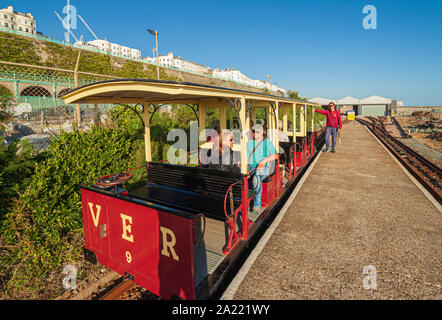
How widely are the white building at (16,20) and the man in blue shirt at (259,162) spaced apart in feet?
363

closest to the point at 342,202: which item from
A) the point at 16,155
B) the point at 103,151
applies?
the point at 103,151

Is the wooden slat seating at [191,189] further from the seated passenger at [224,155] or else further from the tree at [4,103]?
the tree at [4,103]

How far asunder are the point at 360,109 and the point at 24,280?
70611 mm

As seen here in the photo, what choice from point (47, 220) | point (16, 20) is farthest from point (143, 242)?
point (16, 20)

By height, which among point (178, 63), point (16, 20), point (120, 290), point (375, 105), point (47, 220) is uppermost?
point (16, 20)

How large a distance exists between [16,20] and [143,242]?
11911 centimetres

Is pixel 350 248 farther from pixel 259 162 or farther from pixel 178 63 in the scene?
pixel 178 63

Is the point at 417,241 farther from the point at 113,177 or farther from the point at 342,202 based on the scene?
the point at 113,177

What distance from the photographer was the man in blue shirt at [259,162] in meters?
5.19

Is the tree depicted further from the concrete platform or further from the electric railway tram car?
the concrete platform

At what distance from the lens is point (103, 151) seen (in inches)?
238

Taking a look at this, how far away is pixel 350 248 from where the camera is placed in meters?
4.30

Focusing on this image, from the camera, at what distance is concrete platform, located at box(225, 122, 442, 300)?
3.37 meters

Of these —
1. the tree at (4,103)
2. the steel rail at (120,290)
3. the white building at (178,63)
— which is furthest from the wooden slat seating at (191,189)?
the white building at (178,63)
